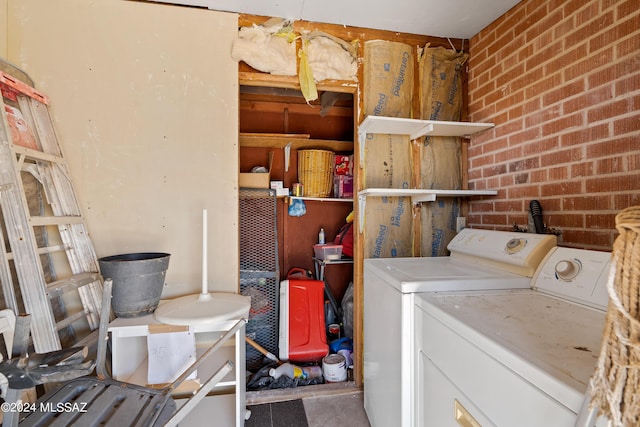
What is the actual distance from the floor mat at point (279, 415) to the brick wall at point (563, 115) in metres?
1.71

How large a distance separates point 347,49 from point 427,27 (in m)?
0.57

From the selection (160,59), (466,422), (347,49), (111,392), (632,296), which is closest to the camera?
(632,296)

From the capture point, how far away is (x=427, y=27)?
74.5 inches

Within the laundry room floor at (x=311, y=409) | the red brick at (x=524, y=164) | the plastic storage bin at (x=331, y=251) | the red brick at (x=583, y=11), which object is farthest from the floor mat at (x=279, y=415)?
the red brick at (x=583, y=11)

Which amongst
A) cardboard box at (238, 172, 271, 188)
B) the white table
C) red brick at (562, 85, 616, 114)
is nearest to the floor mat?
the white table

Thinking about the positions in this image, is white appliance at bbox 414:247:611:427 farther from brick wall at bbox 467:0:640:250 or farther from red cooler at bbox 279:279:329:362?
red cooler at bbox 279:279:329:362

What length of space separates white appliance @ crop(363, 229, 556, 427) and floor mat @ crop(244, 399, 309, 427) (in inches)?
16.6

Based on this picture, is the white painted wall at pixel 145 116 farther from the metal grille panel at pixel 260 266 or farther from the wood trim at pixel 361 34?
the metal grille panel at pixel 260 266

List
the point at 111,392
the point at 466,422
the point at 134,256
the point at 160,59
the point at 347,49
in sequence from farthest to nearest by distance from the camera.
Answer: the point at 347,49
the point at 160,59
the point at 134,256
the point at 111,392
the point at 466,422

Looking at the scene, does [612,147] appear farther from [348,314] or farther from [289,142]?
[289,142]

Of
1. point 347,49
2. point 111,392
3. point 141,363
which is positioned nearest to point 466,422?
point 111,392

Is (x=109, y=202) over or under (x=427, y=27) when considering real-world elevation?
under

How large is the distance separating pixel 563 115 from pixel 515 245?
70cm

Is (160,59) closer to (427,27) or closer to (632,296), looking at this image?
(427,27)
